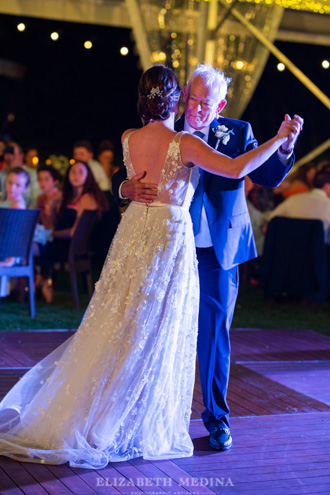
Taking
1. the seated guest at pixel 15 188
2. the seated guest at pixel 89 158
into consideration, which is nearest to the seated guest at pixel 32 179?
the seated guest at pixel 89 158

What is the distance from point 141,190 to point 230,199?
407 millimetres

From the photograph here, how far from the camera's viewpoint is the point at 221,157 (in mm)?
2816

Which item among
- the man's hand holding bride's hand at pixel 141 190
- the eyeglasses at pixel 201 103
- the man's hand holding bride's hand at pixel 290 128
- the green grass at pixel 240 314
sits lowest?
the green grass at pixel 240 314

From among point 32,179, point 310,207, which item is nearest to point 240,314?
point 310,207

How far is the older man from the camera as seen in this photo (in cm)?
310

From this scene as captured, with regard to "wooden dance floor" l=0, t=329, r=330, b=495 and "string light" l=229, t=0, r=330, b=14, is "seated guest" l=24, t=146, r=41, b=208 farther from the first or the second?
"string light" l=229, t=0, r=330, b=14

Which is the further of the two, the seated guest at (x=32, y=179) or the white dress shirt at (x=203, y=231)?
the seated guest at (x=32, y=179)

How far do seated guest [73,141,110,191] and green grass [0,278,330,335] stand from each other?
1625 mm

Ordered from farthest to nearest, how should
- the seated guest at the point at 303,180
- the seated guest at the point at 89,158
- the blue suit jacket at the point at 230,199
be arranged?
1. the seated guest at the point at 89,158
2. the seated guest at the point at 303,180
3. the blue suit jacket at the point at 230,199

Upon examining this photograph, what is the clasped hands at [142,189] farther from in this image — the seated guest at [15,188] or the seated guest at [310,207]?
the seated guest at [310,207]

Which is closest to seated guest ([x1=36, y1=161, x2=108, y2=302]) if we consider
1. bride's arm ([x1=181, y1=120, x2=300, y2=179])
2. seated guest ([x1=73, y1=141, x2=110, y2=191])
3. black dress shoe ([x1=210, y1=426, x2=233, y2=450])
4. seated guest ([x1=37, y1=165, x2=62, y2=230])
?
seated guest ([x1=37, y1=165, x2=62, y2=230])

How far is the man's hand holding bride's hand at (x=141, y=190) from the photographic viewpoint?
3008mm

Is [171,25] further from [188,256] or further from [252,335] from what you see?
[188,256]

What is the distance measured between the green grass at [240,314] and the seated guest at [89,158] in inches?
64.0
